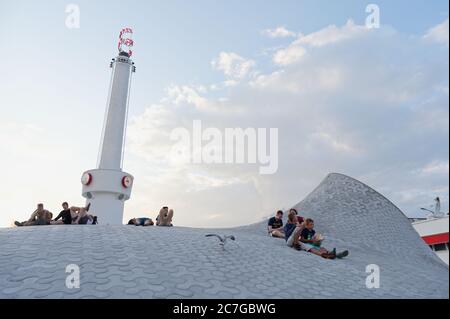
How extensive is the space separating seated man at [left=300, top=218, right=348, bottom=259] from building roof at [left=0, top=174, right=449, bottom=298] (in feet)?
0.82

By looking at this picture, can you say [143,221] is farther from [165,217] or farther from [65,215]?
[65,215]

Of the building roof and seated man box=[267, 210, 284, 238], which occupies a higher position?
seated man box=[267, 210, 284, 238]

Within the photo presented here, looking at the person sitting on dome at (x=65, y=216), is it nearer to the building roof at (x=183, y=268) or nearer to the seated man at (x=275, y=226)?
the building roof at (x=183, y=268)

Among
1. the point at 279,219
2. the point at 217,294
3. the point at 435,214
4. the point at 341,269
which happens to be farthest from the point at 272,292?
the point at 435,214

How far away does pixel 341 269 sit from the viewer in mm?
8469

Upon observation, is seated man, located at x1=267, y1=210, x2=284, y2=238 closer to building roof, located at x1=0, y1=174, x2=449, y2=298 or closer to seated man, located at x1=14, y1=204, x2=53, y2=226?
building roof, located at x1=0, y1=174, x2=449, y2=298

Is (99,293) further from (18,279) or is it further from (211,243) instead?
(211,243)

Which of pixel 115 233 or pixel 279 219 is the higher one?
pixel 279 219

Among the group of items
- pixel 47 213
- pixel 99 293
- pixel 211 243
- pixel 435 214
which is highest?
pixel 435 214

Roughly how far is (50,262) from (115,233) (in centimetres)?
271

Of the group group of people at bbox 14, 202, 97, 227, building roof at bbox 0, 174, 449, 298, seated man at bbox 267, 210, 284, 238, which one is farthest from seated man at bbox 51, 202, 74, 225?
seated man at bbox 267, 210, 284, 238

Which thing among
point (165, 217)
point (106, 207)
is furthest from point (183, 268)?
point (106, 207)

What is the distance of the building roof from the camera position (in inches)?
239

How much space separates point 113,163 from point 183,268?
22.1 metres
